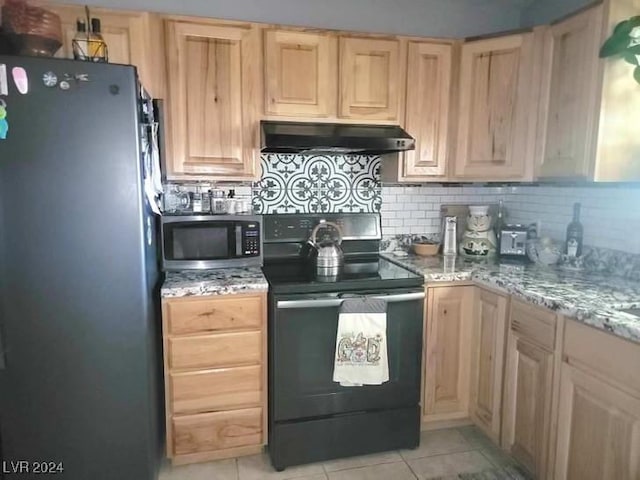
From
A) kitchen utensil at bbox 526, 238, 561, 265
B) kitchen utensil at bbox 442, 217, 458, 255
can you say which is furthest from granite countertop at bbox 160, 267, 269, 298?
kitchen utensil at bbox 526, 238, 561, 265

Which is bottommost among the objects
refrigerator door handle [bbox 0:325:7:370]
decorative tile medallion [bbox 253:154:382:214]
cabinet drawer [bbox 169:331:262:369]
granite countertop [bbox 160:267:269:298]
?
cabinet drawer [bbox 169:331:262:369]

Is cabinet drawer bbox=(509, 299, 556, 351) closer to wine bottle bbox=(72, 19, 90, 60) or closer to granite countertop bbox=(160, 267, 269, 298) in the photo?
granite countertop bbox=(160, 267, 269, 298)

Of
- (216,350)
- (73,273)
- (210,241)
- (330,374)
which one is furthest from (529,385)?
(73,273)

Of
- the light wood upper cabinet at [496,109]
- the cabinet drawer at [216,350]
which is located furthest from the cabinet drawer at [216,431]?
the light wood upper cabinet at [496,109]

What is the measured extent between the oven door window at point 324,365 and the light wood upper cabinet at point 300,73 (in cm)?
110

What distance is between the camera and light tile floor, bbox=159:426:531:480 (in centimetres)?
208

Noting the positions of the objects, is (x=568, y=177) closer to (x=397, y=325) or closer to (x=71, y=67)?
(x=397, y=325)

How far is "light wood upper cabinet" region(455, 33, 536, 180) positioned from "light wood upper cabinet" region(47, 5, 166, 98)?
168cm

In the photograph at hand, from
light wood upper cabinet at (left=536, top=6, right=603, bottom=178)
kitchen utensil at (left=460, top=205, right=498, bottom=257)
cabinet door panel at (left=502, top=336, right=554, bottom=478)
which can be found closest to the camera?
cabinet door panel at (left=502, top=336, right=554, bottom=478)

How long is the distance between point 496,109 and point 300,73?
44.0 inches

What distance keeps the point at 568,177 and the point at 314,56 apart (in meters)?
1.44

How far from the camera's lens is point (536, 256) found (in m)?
2.54

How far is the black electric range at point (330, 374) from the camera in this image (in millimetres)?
2062

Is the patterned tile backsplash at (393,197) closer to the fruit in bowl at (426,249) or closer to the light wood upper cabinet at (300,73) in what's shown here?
the fruit in bowl at (426,249)
